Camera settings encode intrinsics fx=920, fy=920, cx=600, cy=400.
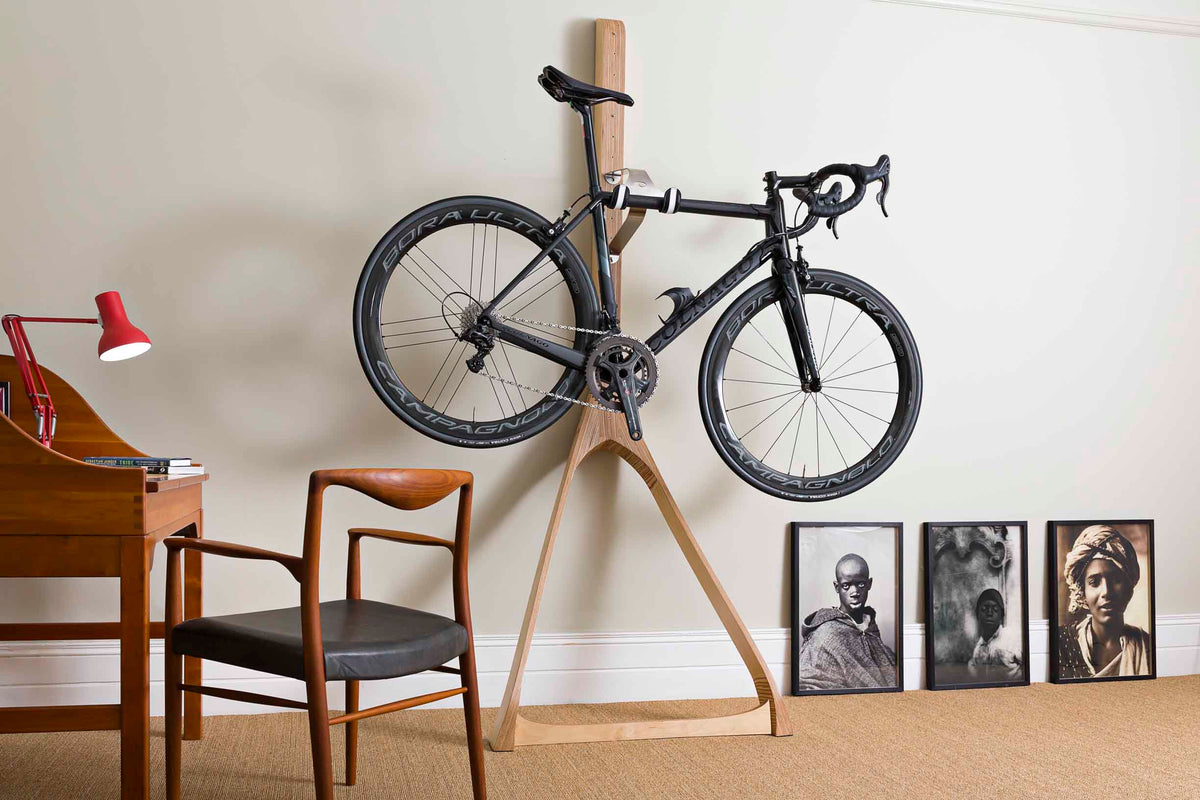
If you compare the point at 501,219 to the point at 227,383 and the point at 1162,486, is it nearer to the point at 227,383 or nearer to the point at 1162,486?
the point at 227,383

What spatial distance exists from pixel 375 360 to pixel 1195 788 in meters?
2.02

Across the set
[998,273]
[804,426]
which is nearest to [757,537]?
[804,426]

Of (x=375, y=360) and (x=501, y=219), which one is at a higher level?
(x=501, y=219)

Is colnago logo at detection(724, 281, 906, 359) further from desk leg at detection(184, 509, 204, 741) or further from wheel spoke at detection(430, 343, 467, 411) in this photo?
desk leg at detection(184, 509, 204, 741)

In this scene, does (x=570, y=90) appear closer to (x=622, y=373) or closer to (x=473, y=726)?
(x=622, y=373)

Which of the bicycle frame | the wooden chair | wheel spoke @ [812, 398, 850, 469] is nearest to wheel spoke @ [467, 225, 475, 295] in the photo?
the bicycle frame

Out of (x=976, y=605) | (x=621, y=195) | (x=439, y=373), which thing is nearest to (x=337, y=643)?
(x=439, y=373)

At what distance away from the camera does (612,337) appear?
7.44 ft

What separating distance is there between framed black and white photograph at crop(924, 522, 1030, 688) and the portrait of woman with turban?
0.14 metres

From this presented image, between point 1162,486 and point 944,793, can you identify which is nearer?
point 944,793

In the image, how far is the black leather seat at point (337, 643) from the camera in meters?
1.44

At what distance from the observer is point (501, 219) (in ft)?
7.28

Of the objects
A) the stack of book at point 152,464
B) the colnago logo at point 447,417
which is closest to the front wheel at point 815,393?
the colnago logo at point 447,417

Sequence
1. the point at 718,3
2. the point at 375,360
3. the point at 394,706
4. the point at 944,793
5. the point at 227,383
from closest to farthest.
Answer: the point at 394,706 → the point at 944,793 → the point at 375,360 → the point at 227,383 → the point at 718,3
